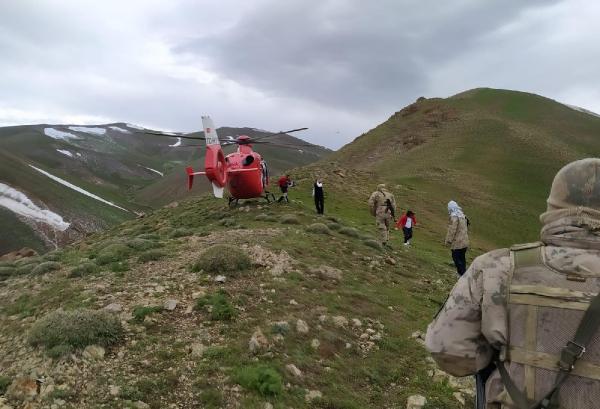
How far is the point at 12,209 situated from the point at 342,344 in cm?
6419

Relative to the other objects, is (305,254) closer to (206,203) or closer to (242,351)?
(242,351)

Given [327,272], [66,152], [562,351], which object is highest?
[66,152]

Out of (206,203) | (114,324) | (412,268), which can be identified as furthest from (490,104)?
(114,324)

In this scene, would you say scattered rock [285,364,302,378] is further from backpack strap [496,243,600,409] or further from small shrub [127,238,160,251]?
small shrub [127,238,160,251]

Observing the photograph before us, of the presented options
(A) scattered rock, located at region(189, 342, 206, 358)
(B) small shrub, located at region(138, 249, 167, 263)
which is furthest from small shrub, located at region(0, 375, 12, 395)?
(B) small shrub, located at region(138, 249, 167, 263)

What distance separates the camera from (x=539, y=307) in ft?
10.1

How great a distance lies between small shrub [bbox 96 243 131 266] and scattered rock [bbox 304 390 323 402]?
29.9ft

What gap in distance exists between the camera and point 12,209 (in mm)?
60781

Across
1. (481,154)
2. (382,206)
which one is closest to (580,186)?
(382,206)

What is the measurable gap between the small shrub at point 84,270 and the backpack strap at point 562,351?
12381 mm

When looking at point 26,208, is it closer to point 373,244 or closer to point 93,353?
point 373,244

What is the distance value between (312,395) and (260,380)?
0.88 metres

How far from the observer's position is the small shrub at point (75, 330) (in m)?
7.94

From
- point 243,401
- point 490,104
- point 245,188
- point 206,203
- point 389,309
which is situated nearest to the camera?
point 243,401
